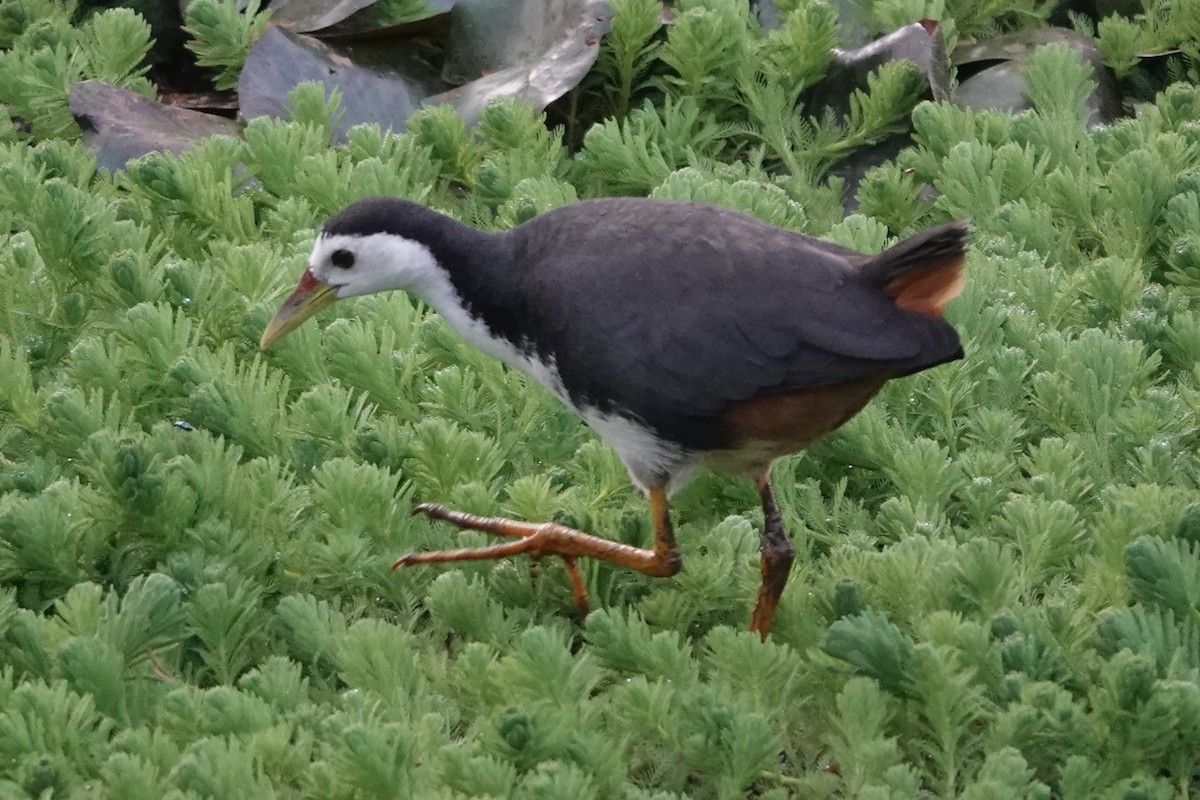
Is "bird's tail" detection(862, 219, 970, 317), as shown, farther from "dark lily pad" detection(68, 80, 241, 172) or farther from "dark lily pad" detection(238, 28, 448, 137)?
"dark lily pad" detection(68, 80, 241, 172)

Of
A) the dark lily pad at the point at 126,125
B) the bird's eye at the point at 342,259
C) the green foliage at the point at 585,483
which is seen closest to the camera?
the green foliage at the point at 585,483

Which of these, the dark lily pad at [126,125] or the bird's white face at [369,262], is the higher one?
the bird's white face at [369,262]

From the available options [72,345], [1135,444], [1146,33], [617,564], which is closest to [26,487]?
[72,345]

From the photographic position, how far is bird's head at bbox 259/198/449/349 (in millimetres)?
3100

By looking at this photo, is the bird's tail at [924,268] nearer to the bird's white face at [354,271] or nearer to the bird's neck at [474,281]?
the bird's neck at [474,281]

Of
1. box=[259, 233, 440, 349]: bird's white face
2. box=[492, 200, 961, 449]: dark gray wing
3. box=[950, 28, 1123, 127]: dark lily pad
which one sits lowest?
box=[950, 28, 1123, 127]: dark lily pad

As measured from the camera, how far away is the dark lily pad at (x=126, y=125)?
4.56m

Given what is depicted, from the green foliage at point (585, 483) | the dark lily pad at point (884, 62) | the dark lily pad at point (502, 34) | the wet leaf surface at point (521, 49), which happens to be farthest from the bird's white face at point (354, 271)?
the dark lily pad at point (884, 62)

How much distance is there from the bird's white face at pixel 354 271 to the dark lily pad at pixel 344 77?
1574 mm

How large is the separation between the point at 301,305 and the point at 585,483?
0.73 meters

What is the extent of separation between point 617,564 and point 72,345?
1.57 m

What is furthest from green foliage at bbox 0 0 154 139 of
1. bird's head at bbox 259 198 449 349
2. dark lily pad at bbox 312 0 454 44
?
bird's head at bbox 259 198 449 349

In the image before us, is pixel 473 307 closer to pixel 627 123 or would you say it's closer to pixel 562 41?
pixel 627 123

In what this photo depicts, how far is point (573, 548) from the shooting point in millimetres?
3043
